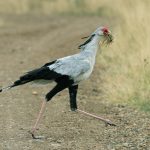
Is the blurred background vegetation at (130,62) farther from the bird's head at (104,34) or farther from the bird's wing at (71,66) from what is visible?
the bird's wing at (71,66)

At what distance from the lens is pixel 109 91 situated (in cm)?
1059

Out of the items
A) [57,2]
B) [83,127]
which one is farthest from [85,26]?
[83,127]

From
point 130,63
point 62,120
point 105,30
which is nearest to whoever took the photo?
point 105,30

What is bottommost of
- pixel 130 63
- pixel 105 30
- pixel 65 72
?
pixel 130 63

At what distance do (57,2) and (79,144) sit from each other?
2200 centimetres

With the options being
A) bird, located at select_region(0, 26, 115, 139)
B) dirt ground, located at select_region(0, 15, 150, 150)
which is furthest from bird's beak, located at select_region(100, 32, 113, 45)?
dirt ground, located at select_region(0, 15, 150, 150)

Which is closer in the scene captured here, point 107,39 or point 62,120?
point 107,39

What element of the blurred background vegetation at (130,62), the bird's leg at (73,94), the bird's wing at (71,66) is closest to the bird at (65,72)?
the bird's wing at (71,66)

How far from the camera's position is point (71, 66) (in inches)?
306

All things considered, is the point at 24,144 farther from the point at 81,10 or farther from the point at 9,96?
the point at 81,10

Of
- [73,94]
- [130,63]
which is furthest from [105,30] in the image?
[130,63]

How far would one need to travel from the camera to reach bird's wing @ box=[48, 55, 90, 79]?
771cm

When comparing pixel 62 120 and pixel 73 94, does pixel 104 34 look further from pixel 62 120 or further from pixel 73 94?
pixel 62 120

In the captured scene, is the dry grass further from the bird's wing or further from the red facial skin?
the bird's wing
